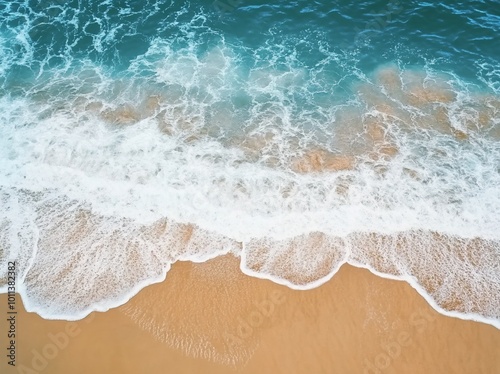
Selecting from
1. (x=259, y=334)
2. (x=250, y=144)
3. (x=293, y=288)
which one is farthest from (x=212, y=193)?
(x=259, y=334)

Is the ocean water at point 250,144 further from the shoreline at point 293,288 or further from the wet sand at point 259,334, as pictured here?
the wet sand at point 259,334

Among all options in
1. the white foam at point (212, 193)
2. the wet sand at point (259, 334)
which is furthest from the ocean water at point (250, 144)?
the wet sand at point (259, 334)

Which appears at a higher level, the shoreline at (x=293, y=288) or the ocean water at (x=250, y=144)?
the ocean water at (x=250, y=144)

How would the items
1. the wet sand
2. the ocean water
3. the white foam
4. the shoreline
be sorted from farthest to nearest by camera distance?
the ocean water → the white foam → the shoreline → the wet sand

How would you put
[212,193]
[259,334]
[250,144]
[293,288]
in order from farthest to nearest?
[250,144], [212,193], [293,288], [259,334]

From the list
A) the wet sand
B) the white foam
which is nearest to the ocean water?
the white foam

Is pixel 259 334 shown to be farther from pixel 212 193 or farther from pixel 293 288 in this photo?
pixel 212 193

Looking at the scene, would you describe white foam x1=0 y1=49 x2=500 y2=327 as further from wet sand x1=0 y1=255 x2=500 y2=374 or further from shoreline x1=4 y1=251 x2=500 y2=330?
wet sand x1=0 y1=255 x2=500 y2=374
